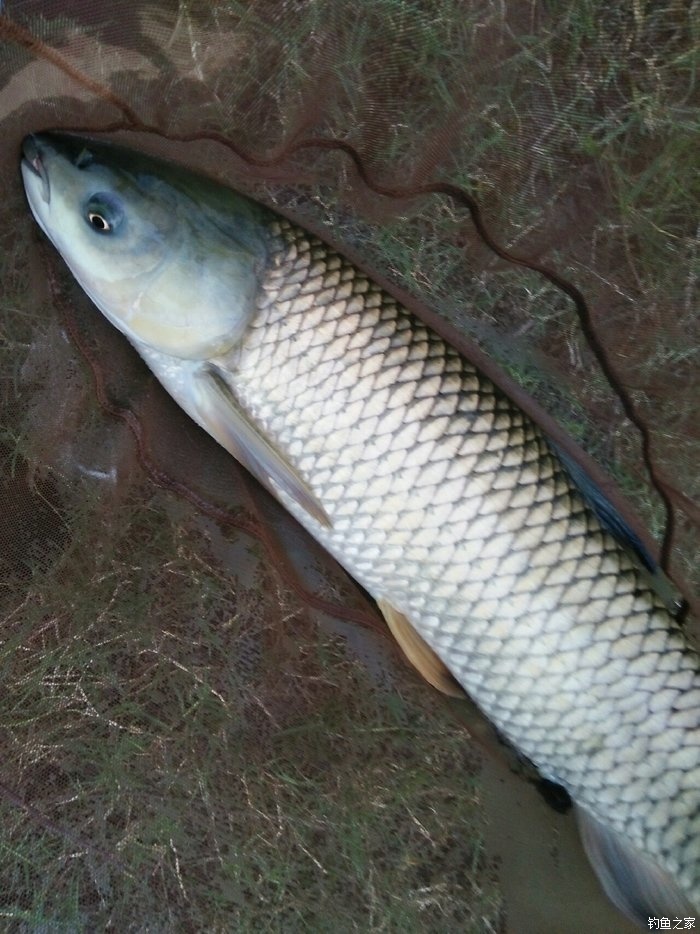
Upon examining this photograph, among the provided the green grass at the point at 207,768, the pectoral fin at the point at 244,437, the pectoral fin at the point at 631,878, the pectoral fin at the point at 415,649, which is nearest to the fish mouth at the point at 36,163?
the pectoral fin at the point at 244,437

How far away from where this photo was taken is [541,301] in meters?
1.27

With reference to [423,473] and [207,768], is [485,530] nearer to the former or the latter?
[423,473]

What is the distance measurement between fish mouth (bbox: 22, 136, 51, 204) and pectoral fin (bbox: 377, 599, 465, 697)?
0.91 metres

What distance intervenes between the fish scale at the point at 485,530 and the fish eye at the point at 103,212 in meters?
0.27

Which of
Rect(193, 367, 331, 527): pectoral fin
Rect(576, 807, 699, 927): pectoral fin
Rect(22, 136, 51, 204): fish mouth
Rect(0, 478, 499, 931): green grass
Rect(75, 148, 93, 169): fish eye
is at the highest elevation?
Rect(75, 148, 93, 169): fish eye

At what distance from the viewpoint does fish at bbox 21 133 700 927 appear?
116 cm

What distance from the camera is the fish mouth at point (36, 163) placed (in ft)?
3.88

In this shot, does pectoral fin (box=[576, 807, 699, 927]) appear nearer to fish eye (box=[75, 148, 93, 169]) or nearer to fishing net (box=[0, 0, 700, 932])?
fishing net (box=[0, 0, 700, 932])

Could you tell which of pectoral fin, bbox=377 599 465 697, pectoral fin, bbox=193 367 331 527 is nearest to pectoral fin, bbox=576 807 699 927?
pectoral fin, bbox=377 599 465 697

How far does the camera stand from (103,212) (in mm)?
1172

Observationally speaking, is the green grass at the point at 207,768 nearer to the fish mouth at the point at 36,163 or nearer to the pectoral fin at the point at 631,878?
the pectoral fin at the point at 631,878

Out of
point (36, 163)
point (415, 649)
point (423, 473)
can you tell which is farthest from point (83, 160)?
point (415, 649)

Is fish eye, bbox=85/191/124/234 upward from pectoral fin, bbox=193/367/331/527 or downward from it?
upward

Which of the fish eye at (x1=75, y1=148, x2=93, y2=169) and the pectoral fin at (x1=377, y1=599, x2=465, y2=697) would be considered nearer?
the fish eye at (x1=75, y1=148, x2=93, y2=169)
